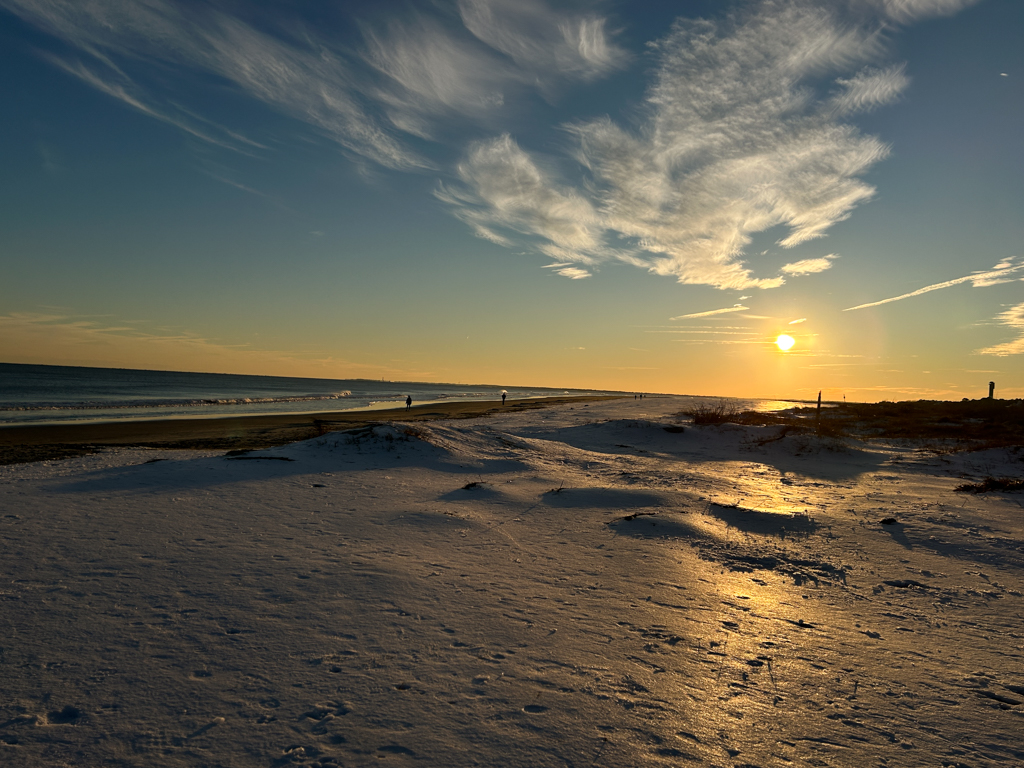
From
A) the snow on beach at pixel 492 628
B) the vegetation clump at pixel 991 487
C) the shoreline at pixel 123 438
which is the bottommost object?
the shoreline at pixel 123 438

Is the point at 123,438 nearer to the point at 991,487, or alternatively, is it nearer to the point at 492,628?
the point at 492,628

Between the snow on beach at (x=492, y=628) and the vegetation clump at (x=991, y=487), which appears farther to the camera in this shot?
the vegetation clump at (x=991, y=487)

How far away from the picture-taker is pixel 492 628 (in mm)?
4781

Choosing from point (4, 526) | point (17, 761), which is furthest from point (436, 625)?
point (4, 526)

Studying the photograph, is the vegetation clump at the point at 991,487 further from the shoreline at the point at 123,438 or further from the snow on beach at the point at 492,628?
the shoreline at the point at 123,438

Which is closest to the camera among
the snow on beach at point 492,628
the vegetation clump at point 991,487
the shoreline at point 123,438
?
the snow on beach at point 492,628

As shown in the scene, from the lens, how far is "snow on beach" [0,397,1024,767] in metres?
3.30

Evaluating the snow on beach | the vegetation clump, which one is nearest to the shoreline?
the snow on beach

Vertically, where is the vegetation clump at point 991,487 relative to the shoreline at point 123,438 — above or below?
above

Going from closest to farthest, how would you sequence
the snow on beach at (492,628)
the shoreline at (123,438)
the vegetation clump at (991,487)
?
the snow on beach at (492,628)
the vegetation clump at (991,487)
the shoreline at (123,438)

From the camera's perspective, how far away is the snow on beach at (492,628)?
3303 mm

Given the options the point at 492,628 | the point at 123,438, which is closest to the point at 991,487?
the point at 492,628

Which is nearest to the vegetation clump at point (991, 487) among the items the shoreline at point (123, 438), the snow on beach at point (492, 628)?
the snow on beach at point (492, 628)

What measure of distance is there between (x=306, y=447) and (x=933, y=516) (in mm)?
13737
